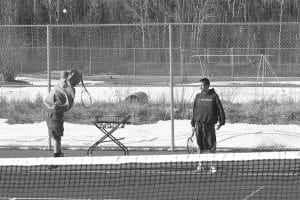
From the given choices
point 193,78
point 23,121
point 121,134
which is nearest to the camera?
point 121,134

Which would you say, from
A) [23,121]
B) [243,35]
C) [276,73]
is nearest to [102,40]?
[243,35]

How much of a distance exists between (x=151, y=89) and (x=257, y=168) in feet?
52.1

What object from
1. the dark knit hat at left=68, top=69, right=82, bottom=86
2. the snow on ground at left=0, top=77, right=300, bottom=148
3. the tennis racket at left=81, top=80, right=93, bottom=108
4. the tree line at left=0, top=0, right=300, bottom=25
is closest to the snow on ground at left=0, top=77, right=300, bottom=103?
the tennis racket at left=81, top=80, right=93, bottom=108

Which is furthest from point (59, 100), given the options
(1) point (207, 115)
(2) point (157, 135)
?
(2) point (157, 135)

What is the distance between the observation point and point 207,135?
12.0m

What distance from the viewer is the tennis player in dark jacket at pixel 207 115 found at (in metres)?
11.9

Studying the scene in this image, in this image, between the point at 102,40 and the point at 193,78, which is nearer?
the point at 193,78

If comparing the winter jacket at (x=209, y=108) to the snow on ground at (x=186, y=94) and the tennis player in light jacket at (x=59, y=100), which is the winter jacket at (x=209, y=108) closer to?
the tennis player in light jacket at (x=59, y=100)

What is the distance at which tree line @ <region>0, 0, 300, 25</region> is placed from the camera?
52.2m

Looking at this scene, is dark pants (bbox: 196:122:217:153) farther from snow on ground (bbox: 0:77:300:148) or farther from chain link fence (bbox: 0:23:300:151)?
chain link fence (bbox: 0:23:300:151)

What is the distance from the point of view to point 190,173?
11703 mm

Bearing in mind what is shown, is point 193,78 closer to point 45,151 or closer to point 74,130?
point 74,130

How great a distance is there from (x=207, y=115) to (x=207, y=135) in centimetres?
33

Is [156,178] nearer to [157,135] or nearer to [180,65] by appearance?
[157,135]
